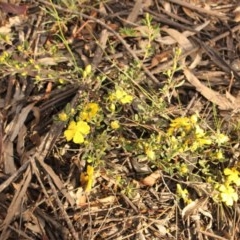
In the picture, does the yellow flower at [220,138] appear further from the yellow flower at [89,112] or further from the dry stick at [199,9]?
the dry stick at [199,9]

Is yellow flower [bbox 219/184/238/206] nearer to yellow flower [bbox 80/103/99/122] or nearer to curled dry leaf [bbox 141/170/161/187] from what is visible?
curled dry leaf [bbox 141/170/161/187]

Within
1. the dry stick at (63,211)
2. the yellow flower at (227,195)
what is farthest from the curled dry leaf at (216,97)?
the dry stick at (63,211)

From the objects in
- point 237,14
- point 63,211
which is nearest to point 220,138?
point 63,211

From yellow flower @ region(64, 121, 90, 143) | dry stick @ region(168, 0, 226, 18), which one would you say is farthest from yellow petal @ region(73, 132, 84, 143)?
dry stick @ region(168, 0, 226, 18)

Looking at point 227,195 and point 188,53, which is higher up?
point 188,53

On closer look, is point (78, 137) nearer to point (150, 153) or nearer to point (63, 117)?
point (63, 117)

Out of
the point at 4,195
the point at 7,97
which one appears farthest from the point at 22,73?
the point at 4,195

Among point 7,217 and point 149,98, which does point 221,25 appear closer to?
point 149,98
